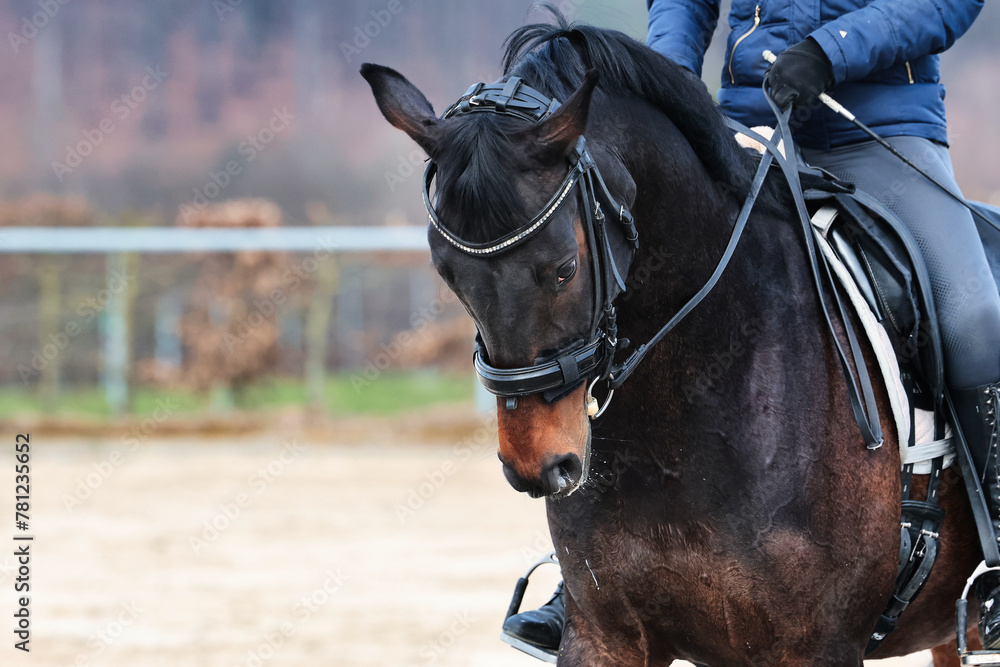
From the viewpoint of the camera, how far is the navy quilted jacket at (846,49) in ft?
8.28

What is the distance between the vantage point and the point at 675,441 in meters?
2.24

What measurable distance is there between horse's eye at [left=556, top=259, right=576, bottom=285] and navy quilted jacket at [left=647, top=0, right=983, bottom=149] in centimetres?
110

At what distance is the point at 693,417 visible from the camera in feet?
7.38

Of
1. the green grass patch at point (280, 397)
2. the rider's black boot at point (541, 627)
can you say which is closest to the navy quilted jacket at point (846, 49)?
the rider's black boot at point (541, 627)

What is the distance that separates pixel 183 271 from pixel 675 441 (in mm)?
10601

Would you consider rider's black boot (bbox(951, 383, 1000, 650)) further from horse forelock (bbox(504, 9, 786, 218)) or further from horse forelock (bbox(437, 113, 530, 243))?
horse forelock (bbox(437, 113, 530, 243))

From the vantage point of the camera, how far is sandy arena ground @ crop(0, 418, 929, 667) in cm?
513

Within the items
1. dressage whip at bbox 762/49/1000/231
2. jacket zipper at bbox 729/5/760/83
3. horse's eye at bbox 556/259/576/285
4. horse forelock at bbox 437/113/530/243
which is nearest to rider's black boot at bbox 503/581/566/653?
horse's eye at bbox 556/259/576/285

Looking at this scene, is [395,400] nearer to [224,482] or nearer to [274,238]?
[274,238]

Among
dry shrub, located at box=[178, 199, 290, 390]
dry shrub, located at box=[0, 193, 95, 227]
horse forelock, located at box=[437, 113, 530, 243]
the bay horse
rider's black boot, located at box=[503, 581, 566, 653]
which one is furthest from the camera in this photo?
dry shrub, located at box=[0, 193, 95, 227]

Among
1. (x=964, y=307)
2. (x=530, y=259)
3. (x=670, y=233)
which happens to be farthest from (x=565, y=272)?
(x=964, y=307)

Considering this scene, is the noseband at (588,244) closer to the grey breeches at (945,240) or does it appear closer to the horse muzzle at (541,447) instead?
the horse muzzle at (541,447)

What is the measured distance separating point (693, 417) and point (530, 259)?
67 centimetres

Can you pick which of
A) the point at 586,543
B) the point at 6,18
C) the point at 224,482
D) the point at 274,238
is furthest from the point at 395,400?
the point at 6,18
